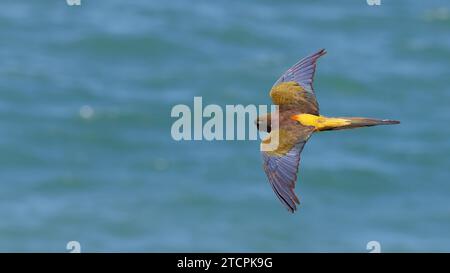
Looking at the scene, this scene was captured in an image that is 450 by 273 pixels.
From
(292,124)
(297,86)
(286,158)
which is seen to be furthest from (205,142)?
(286,158)

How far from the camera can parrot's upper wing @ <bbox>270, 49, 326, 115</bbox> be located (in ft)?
33.8

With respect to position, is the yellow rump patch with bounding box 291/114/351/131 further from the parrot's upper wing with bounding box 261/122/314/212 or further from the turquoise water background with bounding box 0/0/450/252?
the turquoise water background with bounding box 0/0/450/252

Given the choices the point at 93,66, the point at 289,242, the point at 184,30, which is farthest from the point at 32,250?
the point at 184,30

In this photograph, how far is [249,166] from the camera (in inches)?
1800

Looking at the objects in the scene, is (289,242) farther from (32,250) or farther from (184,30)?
(184,30)

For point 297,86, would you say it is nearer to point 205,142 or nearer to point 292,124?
point 292,124

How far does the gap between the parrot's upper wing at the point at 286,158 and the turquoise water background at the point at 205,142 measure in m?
31.3

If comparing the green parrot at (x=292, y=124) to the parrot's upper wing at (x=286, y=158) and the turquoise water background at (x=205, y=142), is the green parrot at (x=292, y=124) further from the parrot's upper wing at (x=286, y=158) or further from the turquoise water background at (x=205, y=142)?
the turquoise water background at (x=205, y=142)

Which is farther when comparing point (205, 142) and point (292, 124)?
point (205, 142)

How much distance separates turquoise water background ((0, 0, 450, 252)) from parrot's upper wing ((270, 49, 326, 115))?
3050cm

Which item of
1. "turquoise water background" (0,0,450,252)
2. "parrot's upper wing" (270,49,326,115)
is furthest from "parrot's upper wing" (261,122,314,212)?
"turquoise water background" (0,0,450,252)

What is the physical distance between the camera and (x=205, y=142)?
154ft

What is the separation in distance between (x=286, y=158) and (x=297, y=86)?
1.16 metres

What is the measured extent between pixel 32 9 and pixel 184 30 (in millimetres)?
8309
